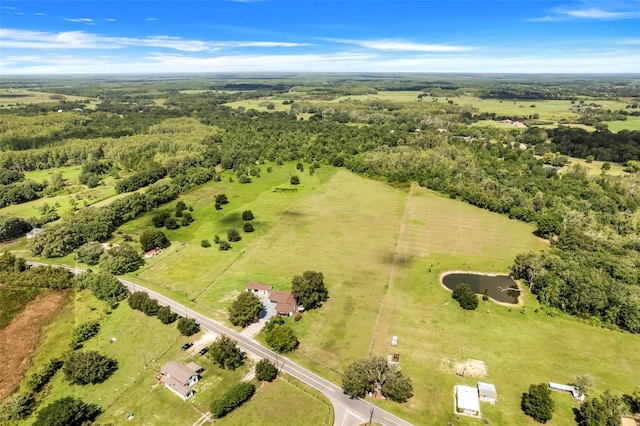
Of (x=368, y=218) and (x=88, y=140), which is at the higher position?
(x=88, y=140)

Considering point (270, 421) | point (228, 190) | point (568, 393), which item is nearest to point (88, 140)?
point (228, 190)

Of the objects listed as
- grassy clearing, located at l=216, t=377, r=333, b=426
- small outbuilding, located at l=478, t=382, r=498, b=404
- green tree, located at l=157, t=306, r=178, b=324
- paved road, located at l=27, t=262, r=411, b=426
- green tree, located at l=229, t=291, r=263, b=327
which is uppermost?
green tree, located at l=229, t=291, r=263, b=327

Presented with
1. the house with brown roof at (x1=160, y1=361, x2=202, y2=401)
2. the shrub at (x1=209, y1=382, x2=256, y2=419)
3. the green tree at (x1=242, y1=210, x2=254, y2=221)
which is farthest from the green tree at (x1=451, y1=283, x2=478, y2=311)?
the green tree at (x1=242, y1=210, x2=254, y2=221)

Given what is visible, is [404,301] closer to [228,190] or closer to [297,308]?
[297,308]

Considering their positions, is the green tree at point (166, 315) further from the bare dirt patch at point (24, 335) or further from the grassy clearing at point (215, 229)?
the bare dirt patch at point (24, 335)

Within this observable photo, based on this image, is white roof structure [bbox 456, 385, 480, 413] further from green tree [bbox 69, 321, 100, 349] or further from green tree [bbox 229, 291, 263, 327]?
green tree [bbox 69, 321, 100, 349]

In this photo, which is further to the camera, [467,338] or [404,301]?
[404,301]
